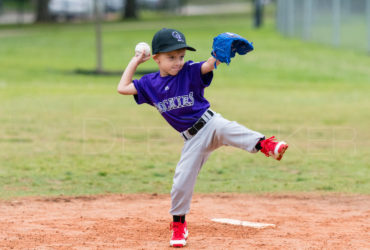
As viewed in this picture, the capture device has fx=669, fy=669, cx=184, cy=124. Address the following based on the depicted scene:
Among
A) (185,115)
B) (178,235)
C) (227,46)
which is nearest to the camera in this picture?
(227,46)

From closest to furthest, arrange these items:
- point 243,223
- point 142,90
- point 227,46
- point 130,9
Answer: point 227,46 → point 142,90 → point 243,223 → point 130,9

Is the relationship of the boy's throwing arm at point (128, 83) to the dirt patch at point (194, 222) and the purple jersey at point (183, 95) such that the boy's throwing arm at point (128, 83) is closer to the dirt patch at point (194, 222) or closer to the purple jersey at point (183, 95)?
the purple jersey at point (183, 95)

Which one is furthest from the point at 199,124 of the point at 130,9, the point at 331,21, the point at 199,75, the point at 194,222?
the point at 130,9

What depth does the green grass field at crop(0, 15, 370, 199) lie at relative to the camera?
28.3ft

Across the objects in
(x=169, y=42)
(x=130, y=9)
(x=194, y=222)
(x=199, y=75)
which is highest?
(x=169, y=42)

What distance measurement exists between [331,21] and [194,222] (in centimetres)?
2252

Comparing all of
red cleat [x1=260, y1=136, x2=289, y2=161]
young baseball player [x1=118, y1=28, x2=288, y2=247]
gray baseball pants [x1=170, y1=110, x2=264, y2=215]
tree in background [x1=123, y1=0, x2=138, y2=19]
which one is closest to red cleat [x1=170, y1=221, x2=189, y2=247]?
young baseball player [x1=118, y1=28, x2=288, y2=247]

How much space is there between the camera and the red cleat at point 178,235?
540cm

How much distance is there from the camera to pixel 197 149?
5531mm

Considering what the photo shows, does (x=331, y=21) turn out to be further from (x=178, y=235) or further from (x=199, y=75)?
(x=178, y=235)

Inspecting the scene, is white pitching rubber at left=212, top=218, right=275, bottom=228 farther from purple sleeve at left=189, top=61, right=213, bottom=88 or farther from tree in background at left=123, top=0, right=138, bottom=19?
tree in background at left=123, top=0, right=138, bottom=19

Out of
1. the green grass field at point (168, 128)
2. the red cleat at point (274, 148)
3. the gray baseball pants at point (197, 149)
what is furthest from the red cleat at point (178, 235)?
the green grass field at point (168, 128)

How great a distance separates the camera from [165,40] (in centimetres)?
551

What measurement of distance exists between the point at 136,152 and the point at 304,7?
75.1ft
